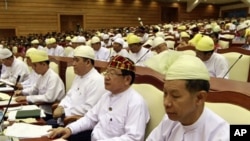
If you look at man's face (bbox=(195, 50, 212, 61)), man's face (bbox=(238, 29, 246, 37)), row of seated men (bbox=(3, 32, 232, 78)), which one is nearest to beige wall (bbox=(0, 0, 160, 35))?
row of seated men (bbox=(3, 32, 232, 78))

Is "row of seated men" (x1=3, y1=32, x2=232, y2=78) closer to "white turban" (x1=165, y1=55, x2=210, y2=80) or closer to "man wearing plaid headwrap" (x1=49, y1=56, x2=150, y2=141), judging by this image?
"man wearing plaid headwrap" (x1=49, y1=56, x2=150, y2=141)

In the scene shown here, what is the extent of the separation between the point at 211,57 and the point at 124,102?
1.98 meters

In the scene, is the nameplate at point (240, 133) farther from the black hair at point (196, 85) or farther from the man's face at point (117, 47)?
the man's face at point (117, 47)

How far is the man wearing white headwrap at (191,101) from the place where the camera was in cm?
116

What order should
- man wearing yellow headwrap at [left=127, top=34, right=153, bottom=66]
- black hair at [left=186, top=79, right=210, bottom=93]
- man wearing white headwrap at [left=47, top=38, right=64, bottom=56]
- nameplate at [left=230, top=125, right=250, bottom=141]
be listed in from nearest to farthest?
nameplate at [left=230, top=125, right=250, bottom=141] < black hair at [left=186, top=79, right=210, bottom=93] < man wearing yellow headwrap at [left=127, top=34, right=153, bottom=66] < man wearing white headwrap at [left=47, top=38, right=64, bottom=56]

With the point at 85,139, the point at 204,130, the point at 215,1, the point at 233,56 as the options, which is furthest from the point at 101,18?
the point at 204,130

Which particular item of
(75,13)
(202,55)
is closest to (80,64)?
(202,55)

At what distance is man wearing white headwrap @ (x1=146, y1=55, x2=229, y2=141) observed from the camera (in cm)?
116

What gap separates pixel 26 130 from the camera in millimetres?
1972

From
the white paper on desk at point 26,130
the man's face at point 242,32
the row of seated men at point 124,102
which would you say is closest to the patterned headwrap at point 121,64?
the row of seated men at point 124,102

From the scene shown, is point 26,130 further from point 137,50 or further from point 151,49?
point 151,49

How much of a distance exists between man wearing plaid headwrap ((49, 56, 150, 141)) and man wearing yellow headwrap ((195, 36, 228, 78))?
163cm

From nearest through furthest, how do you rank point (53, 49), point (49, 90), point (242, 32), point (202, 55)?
point (49, 90) < point (202, 55) < point (242, 32) < point (53, 49)

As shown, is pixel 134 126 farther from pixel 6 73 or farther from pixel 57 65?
pixel 6 73
